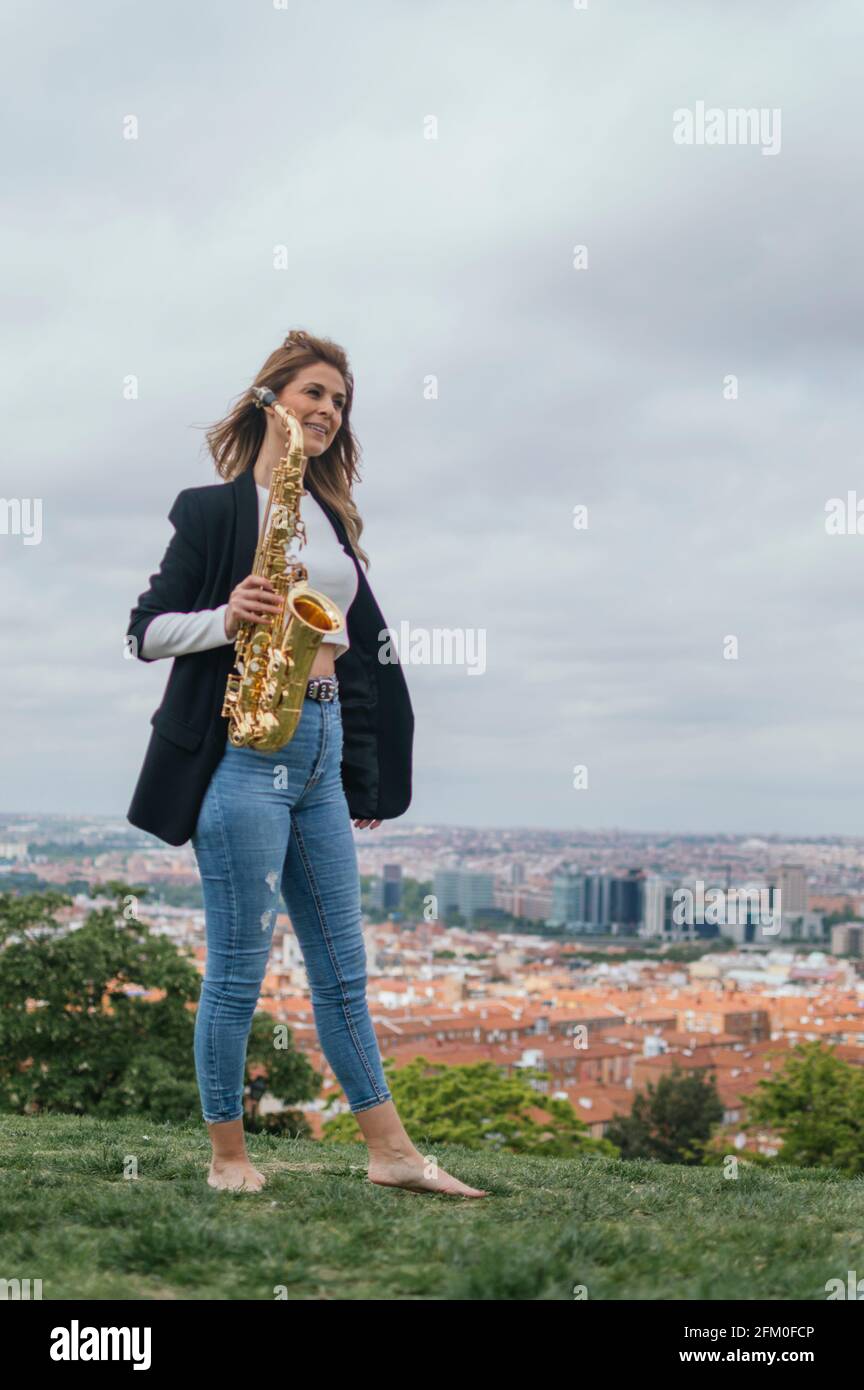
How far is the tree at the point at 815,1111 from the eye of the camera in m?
25.8

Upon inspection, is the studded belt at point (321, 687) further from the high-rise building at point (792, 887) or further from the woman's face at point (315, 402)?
the high-rise building at point (792, 887)

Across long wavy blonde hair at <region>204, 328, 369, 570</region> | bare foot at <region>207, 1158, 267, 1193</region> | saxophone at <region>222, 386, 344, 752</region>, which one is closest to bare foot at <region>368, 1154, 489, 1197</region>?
bare foot at <region>207, 1158, 267, 1193</region>

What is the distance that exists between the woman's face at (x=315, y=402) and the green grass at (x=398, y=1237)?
8.30 ft

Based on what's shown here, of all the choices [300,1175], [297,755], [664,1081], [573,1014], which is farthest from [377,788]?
[573,1014]

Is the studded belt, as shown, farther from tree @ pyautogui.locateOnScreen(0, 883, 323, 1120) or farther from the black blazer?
tree @ pyautogui.locateOnScreen(0, 883, 323, 1120)

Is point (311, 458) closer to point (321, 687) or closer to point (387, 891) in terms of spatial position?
point (321, 687)

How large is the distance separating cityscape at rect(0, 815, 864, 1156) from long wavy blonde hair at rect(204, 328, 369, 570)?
1.37 meters

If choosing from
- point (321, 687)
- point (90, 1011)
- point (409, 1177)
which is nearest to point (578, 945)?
point (90, 1011)

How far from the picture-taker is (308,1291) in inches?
132

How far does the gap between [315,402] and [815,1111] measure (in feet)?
81.4

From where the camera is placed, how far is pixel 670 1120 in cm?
4859

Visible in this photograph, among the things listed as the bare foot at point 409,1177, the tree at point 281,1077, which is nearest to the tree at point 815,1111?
the tree at point 281,1077

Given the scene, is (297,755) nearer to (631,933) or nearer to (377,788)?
(377,788)

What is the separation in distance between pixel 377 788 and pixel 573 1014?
86.4 m
